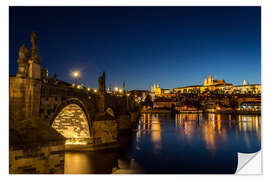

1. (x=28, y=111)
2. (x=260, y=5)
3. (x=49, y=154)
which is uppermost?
(x=260, y=5)

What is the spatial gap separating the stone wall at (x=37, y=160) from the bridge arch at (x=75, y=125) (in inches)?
340

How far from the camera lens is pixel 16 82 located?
305 inches

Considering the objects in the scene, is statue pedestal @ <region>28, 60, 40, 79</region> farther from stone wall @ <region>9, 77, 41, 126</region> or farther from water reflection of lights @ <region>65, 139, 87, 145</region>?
water reflection of lights @ <region>65, 139, 87, 145</region>

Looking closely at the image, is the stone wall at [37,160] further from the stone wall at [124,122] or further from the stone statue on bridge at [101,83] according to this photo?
the stone wall at [124,122]

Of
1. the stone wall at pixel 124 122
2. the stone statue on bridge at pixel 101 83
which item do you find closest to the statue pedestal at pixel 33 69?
the stone statue on bridge at pixel 101 83

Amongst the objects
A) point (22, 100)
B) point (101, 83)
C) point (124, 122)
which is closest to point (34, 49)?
point (22, 100)

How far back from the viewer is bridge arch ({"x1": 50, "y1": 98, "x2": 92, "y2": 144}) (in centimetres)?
1658

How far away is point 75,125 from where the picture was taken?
1712cm

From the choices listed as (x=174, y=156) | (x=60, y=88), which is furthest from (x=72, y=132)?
(x=174, y=156)

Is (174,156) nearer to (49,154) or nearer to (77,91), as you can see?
(77,91)

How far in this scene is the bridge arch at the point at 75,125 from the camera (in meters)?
16.6

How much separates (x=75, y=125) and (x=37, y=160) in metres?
10.1

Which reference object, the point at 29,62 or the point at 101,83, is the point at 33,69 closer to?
the point at 29,62
